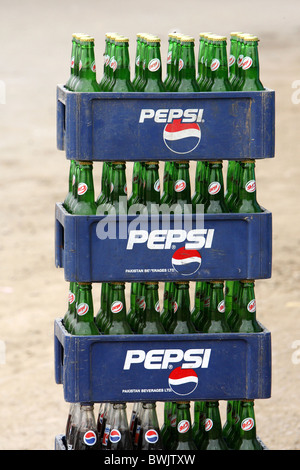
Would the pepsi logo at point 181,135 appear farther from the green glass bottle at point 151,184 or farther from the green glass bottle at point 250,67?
the green glass bottle at point 250,67

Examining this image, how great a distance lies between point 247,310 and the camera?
6.10m

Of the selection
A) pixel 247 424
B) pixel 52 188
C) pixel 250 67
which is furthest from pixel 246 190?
pixel 52 188

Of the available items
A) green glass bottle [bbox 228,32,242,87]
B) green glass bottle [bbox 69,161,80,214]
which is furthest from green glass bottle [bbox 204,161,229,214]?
green glass bottle [bbox 69,161,80,214]

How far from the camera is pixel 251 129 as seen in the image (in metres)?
5.85

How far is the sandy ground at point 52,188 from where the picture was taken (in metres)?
9.15

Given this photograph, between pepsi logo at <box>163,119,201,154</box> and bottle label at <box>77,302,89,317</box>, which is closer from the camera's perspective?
pepsi logo at <box>163,119,201,154</box>

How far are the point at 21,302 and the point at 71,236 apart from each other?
19.2ft

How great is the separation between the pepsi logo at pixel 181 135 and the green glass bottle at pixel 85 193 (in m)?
0.45

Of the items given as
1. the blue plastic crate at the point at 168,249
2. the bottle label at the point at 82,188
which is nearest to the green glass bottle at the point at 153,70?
the bottle label at the point at 82,188

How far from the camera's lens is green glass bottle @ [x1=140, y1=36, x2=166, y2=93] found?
Result: 5879 millimetres

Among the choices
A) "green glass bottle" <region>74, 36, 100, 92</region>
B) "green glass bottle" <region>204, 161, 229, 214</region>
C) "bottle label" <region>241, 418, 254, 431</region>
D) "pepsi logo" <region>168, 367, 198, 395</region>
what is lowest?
"bottle label" <region>241, 418, 254, 431</region>

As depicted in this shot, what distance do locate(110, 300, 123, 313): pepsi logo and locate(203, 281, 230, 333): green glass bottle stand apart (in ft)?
1.64

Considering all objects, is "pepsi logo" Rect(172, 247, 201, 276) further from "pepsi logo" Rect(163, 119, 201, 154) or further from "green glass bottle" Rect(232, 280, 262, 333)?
"pepsi logo" Rect(163, 119, 201, 154)

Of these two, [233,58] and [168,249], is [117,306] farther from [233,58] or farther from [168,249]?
[233,58]
